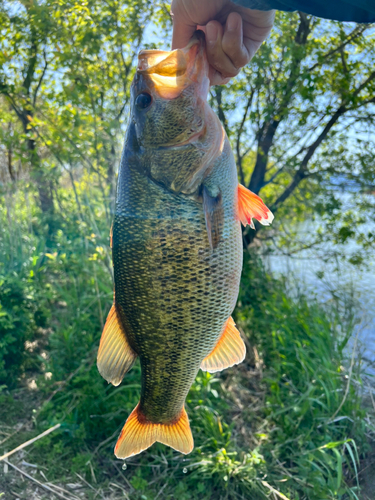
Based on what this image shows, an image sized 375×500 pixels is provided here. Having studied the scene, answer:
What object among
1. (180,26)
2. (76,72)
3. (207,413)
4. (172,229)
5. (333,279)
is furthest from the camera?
(333,279)

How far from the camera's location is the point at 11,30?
456 centimetres

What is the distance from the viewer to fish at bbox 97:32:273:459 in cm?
154

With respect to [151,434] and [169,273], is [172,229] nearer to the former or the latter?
[169,273]

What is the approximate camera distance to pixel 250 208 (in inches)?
66.2

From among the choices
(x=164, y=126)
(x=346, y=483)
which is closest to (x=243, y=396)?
(x=346, y=483)

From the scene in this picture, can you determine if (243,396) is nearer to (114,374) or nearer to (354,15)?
(114,374)

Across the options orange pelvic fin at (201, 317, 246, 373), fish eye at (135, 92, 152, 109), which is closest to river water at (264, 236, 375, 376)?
orange pelvic fin at (201, 317, 246, 373)

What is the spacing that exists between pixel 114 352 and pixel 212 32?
1.39 m

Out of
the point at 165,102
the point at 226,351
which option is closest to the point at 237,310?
the point at 226,351

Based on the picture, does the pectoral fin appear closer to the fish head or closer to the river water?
the fish head

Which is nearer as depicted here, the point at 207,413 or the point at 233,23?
the point at 233,23

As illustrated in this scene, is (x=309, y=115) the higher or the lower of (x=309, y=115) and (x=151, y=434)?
the higher

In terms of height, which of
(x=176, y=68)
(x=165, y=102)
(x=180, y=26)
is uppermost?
(x=180, y=26)

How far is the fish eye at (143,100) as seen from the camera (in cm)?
160
